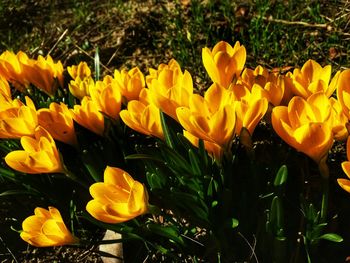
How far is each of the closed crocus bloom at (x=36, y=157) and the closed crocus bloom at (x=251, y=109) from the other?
1.80 feet

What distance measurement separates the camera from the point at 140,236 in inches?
61.4

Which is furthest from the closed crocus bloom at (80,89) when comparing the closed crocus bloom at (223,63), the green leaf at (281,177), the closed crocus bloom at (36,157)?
the green leaf at (281,177)

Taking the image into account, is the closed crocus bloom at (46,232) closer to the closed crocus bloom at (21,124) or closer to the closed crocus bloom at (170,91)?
the closed crocus bloom at (21,124)

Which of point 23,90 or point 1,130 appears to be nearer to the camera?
point 1,130

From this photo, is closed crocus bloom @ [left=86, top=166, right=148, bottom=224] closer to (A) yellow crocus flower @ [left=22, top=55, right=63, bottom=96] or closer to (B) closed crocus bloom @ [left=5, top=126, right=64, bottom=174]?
(B) closed crocus bloom @ [left=5, top=126, right=64, bottom=174]

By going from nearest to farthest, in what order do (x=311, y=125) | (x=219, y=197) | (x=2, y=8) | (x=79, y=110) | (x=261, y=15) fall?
(x=311, y=125), (x=219, y=197), (x=79, y=110), (x=261, y=15), (x=2, y=8)

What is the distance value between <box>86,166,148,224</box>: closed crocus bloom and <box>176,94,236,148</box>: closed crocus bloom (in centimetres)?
20

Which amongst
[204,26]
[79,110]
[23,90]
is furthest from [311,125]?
[204,26]

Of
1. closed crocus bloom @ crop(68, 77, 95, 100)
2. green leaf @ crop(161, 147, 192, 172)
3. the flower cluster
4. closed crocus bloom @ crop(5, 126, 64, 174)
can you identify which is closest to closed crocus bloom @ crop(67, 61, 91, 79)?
closed crocus bloom @ crop(68, 77, 95, 100)

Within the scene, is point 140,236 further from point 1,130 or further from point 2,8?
point 2,8

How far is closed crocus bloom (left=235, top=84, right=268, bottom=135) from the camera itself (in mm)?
1328

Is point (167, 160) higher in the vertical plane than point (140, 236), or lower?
higher

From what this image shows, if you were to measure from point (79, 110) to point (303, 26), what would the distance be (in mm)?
1548

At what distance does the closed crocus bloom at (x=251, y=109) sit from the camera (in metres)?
1.33
